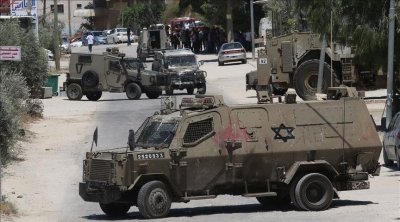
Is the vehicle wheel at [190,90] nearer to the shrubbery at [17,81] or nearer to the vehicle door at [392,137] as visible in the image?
the shrubbery at [17,81]

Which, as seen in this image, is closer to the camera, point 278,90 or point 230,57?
point 278,90

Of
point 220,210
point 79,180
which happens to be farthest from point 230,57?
point 220,210

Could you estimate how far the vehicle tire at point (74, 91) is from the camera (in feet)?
149

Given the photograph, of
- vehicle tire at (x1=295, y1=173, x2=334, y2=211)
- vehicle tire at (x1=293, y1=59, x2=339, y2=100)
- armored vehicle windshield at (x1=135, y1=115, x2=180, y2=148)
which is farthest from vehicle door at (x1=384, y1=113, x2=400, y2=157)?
vehicle tire at (x1=293, y1=59, x2=339, y2=100)

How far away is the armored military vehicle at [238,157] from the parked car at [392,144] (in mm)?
5327

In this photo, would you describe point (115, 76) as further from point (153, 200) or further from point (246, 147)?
point (153, 200)

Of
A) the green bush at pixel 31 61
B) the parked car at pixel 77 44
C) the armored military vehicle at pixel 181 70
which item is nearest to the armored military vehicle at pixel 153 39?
the parked car at pixel 77 44

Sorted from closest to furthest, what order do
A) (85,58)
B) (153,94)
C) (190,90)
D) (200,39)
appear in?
(85,58)
(153,94)
(190,90)
(200,39)

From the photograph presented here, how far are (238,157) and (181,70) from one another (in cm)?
2986

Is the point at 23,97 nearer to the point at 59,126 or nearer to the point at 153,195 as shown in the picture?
the point at 59,126

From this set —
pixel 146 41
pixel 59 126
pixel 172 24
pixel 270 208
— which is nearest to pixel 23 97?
pixel 59 126

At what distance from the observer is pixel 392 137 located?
77.4 feet

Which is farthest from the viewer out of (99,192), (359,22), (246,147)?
(359,22)

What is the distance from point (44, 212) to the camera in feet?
61.7
